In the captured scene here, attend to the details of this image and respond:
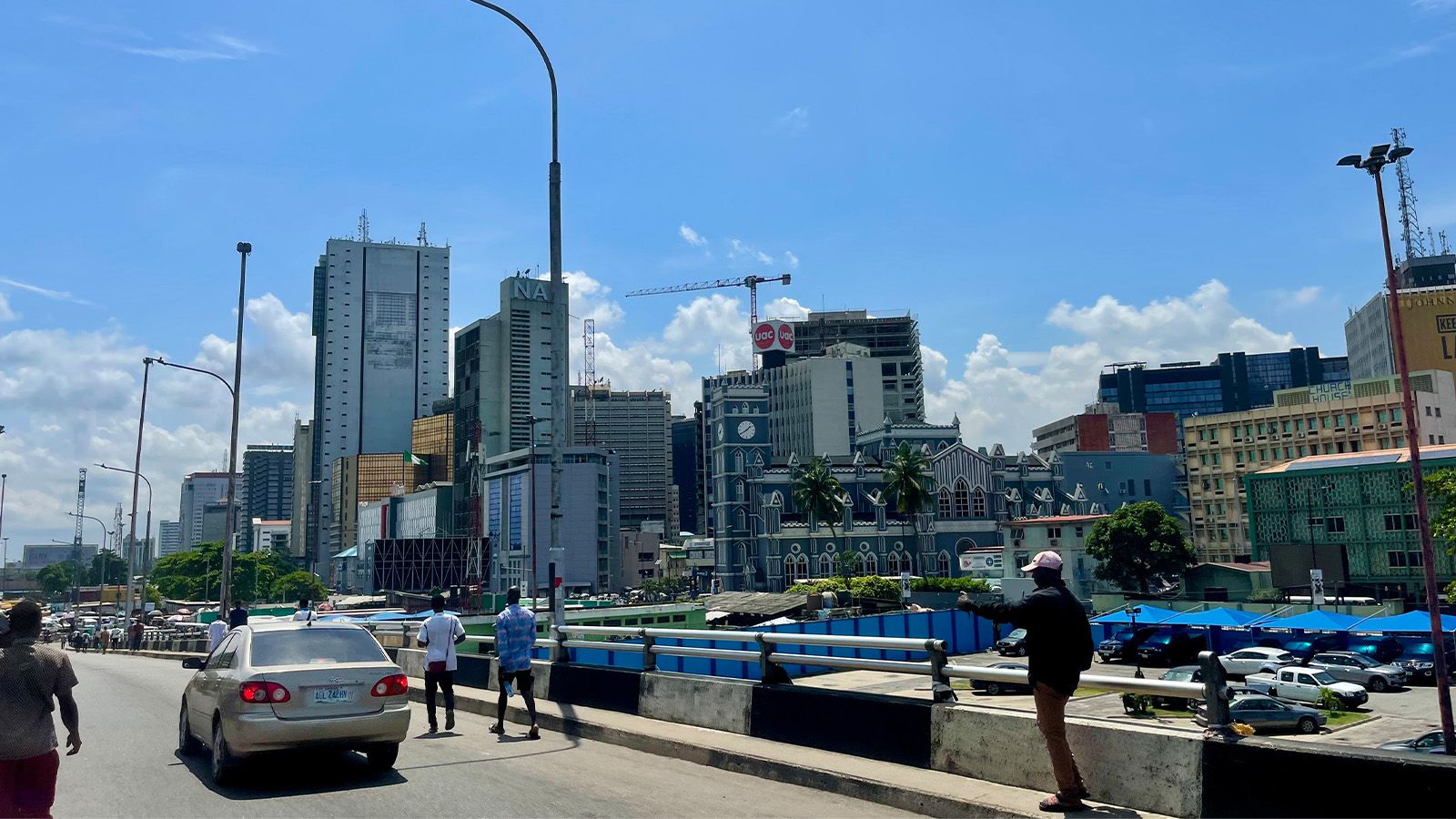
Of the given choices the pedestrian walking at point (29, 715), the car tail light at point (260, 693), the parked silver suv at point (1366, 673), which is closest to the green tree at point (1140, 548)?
the parked silver suv at point (1366, 673)

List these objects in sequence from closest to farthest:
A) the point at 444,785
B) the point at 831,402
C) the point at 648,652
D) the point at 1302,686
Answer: the point at 444,785
the point at 648,652
the point at 1302,686
the point at 831,402

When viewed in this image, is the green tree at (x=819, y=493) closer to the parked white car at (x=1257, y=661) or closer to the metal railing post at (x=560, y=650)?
the parked white car at (x=1257, y=661)

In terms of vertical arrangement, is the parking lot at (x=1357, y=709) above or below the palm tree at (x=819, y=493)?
below

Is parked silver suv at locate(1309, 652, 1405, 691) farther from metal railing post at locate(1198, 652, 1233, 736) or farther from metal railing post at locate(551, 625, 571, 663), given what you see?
metal railing post at locate(1198, 652, 1233, 736)

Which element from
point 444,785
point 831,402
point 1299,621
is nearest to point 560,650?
point 444,785

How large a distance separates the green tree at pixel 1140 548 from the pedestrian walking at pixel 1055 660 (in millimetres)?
82811

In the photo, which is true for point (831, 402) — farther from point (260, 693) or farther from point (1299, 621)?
point (260, 693)

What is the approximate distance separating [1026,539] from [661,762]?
297 ft

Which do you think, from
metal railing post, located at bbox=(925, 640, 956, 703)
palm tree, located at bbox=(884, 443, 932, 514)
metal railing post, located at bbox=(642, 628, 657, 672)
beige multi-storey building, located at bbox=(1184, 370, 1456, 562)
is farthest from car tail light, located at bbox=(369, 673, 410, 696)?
beige multi-storey building, located at bbox=(1184, 370, 1456, 562)

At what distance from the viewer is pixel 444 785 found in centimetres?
992

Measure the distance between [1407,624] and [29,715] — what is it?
53.7 meters

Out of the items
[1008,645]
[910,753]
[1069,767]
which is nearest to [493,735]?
[910,753]

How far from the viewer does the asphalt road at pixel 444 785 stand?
349 inches

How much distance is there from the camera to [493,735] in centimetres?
1362
